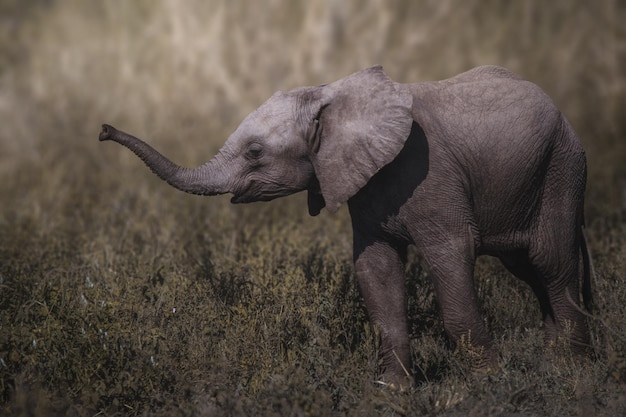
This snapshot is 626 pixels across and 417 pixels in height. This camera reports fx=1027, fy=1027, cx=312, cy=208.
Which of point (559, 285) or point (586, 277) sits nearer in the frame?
point (559, 285)

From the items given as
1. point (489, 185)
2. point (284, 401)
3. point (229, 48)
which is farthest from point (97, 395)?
point (229, 48)

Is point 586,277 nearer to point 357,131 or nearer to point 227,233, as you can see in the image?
point 357,131

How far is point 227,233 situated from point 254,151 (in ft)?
9.12

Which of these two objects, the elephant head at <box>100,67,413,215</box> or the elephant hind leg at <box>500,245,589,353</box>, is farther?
the elephant hind leg at <box>500,245,589,353</box>

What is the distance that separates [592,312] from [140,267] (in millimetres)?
2863

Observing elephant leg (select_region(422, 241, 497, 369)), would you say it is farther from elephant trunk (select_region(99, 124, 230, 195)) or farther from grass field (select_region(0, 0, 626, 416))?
elephant trunk (select_region(99, 124, 230, 195))

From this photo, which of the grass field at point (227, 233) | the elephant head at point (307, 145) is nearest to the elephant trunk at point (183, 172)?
the elephant head at point (307, 145)

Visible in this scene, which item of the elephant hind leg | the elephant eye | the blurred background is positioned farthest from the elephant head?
the blurred background

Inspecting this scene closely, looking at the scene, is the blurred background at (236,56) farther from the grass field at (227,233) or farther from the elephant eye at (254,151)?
the elephant eye at (254,151)

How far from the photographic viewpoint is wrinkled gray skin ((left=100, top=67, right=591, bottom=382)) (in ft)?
17.6

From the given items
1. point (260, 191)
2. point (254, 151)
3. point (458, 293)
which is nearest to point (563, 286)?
point (458, 293)

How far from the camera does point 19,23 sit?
14836 mm

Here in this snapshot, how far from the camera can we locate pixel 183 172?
549cm

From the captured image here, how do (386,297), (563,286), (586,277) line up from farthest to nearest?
(586,277) < (563,286) < (386,297)
